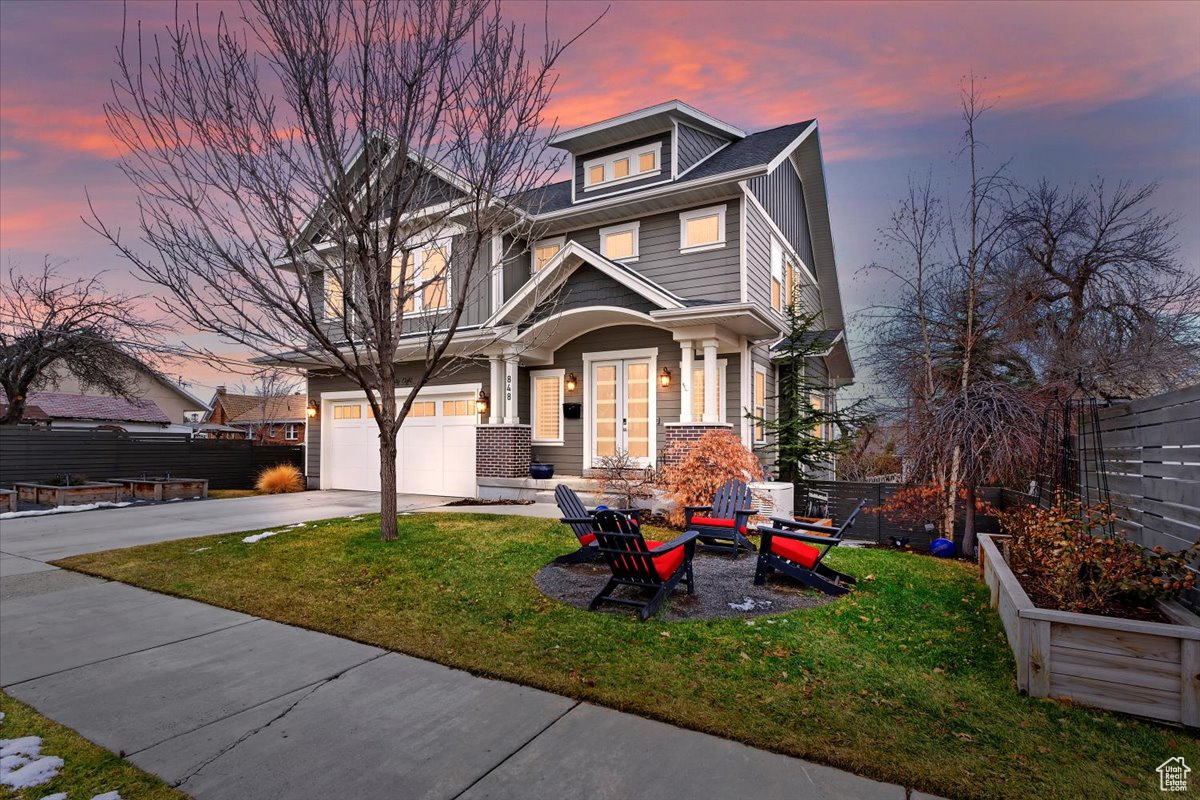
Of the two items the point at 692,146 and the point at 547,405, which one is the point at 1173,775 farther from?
the point at 692,146

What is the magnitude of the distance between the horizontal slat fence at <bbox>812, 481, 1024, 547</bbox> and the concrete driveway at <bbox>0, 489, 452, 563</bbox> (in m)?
8.03

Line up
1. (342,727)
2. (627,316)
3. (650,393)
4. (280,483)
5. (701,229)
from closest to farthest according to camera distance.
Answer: (342,727) → (627,316) → (650,393) → (701,229) → (280,483)

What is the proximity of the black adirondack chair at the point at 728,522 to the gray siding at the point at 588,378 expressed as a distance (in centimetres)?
345

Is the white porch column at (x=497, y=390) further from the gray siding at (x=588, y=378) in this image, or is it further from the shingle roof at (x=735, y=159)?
the shingle roof at (x=735, y=159)

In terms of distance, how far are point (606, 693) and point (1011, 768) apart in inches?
77.3

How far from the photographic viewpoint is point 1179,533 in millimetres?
4137

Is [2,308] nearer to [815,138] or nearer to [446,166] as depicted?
[446,166]

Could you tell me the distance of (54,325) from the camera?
1634cm

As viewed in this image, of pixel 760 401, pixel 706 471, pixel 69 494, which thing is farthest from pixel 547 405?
pixel 69 494

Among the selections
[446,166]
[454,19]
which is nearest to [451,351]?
[446,166]

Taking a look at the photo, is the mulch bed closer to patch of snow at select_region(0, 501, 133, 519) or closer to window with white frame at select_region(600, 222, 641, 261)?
window with white frame at select_region(600, 222, 641, 261)

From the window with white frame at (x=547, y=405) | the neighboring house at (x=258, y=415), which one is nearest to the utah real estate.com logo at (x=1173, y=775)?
the window with white frame at (x=547, y=405)

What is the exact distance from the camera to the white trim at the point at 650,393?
11727mm

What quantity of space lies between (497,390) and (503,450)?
127 centimetres
